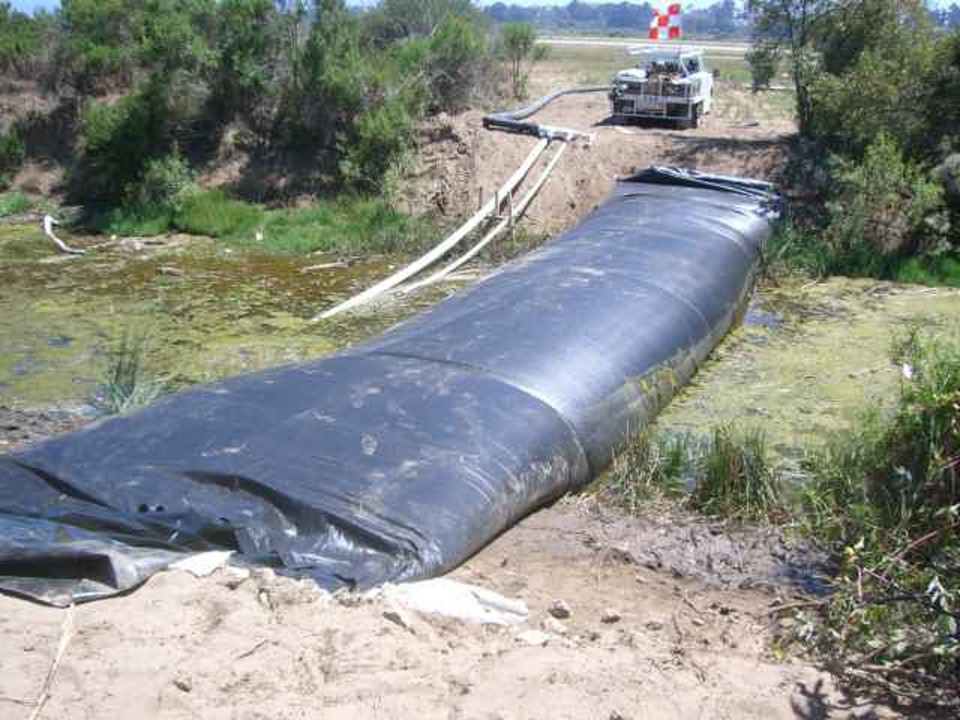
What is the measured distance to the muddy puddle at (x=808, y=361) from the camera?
7.03 meters

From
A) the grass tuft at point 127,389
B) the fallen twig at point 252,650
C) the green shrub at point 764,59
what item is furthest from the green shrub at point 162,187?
the fallen twig at point 252,650

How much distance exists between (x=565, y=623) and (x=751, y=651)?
734 millimetres

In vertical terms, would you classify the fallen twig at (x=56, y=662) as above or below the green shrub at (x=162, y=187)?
below

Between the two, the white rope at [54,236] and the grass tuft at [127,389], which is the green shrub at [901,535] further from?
the white rope at [54,236]

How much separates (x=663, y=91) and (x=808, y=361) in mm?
7407

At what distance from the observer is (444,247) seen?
11805 millimetres

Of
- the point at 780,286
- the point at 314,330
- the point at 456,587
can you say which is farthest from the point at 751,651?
the point at 780,286

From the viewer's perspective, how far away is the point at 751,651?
13.3ft

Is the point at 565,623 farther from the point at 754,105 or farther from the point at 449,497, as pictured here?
the point at 754,105

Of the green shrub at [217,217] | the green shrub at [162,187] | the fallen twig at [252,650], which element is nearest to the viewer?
the fallen twig at [252,650]

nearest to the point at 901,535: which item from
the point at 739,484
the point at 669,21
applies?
the point at 739,484

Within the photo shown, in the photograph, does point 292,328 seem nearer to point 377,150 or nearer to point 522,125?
point 377,150

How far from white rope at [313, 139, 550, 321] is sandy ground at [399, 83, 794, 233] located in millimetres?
179

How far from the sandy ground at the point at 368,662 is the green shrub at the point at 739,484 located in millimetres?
979
